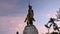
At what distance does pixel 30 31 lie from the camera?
1198cm

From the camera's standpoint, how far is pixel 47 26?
37.9m

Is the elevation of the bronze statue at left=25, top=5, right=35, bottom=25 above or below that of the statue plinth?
above

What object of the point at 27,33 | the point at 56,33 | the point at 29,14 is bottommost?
the point at 56,33

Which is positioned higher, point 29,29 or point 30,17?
point 30,17

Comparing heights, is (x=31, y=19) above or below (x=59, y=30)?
above

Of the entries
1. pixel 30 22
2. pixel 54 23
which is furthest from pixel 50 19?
pixel 30 22

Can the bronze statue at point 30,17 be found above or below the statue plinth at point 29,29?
above

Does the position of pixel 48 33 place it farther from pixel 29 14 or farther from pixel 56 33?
pixel 29 14

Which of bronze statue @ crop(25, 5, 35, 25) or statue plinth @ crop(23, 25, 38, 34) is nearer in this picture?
statue plinth @ crop(23, 25, 38, 34)

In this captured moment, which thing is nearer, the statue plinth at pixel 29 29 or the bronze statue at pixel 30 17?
the statue plinth at pixel 29 29

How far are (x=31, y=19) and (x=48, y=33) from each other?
26.6m

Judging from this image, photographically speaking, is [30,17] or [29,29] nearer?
[29,29]

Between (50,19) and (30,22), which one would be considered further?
(50,19)

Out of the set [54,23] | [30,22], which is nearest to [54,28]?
[54,23]
